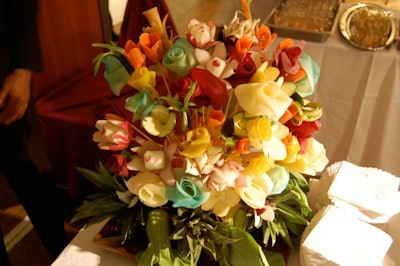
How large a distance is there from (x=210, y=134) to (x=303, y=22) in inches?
45.9

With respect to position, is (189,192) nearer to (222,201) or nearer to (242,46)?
(222,201)

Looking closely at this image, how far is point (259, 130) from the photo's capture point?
1.69 feet

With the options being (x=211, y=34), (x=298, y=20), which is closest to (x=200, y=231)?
(x=211, y=34)

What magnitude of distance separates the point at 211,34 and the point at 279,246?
402 mm

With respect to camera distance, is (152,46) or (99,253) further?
(99,253)

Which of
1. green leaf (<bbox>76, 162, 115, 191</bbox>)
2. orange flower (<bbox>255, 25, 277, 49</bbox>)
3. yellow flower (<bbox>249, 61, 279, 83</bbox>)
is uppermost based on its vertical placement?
orange flower (<bbox>255, 25, 277, 49</bbox>)

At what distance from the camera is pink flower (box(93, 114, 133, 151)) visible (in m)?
0.56

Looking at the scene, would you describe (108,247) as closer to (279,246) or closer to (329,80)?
(279,246)

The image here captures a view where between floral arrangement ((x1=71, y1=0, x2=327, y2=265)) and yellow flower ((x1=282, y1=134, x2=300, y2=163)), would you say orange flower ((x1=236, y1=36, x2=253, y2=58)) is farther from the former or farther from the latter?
yellow flower ((x1=282, y1=134, x2=300, y2=163))

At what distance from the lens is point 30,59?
1027 mm

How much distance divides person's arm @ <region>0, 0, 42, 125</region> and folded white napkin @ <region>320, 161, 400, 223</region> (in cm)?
80

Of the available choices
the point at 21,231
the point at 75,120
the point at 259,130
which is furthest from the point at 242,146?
the point at 21,231

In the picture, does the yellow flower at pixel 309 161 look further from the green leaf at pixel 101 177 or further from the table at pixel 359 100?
the table at pixel 359 100

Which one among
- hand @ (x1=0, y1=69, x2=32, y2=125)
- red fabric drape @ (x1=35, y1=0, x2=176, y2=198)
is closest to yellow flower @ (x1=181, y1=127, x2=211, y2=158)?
hand @ (x1=0, y1=69, x2=32, y2=125)
